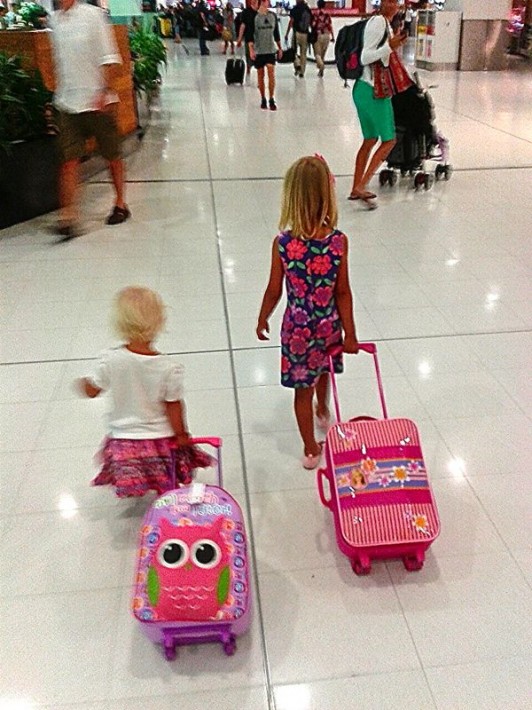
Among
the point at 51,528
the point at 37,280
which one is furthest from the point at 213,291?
the point at 51,528

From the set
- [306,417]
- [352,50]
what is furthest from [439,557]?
[352,50]

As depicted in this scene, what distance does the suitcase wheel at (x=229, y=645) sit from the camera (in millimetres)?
1737

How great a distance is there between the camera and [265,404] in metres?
2.91

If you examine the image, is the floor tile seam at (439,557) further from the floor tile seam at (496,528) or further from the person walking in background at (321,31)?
the person walking in background at (321,31)

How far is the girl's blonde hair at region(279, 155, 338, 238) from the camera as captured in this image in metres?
2.01

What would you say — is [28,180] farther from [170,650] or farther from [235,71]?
[235,71]

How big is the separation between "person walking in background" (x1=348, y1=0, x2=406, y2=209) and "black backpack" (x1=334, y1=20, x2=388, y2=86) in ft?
0.18

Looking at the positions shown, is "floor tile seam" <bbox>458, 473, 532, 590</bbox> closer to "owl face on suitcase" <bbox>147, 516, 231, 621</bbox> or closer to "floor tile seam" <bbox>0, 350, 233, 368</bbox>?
"owl face on suitcase" <bbox>147, 516, 231, 621</bbox>

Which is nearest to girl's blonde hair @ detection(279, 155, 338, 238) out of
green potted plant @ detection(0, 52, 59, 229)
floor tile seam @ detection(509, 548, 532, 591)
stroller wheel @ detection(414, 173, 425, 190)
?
floor tile seam @ detection(509, 548, 532, 591)

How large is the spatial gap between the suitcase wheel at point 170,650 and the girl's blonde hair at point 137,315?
0.85m

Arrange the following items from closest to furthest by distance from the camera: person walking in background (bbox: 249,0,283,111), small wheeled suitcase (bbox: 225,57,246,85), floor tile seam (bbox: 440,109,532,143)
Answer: floor tile seam (bbox: 440,109,532,143)
person walking in background (bbox: 249,0,283,111)
small wheeled suitcase (bbox: 225,57,246,85)

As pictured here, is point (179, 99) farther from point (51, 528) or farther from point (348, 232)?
point (51, 528)

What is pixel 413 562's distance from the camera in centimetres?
200

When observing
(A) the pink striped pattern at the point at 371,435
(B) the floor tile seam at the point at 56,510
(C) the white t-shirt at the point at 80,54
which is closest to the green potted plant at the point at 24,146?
(C) the white t-shirt at the point at 80,54
